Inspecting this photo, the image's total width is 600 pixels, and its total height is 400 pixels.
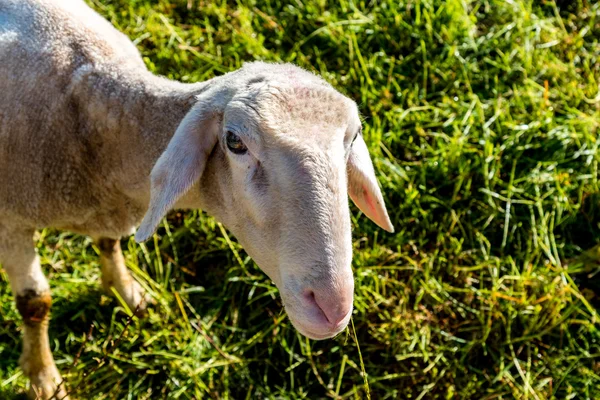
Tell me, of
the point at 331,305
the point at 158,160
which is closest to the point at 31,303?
the point at 158,160

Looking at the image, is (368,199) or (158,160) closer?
(158,160)

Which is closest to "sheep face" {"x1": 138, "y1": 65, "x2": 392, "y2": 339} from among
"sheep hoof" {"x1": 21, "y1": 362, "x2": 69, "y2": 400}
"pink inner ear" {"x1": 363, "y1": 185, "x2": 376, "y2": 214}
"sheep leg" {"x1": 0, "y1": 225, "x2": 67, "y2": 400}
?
"pink inner ear" {"x1": 363, "y1": 185, "x2": 376, "y2": 214}

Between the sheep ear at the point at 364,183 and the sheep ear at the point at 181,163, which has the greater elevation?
the sheep ear at the point at 181,163

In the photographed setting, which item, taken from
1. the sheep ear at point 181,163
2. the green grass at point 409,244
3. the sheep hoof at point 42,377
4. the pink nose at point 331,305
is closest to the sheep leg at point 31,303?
the sheep hoof at point 42,377

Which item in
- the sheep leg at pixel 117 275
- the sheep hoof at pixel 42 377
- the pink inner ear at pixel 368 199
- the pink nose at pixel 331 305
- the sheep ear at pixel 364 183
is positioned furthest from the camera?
the sheep leg at pixel 117 275

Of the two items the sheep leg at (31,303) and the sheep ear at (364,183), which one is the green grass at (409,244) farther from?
the sheep ear at (364,183)

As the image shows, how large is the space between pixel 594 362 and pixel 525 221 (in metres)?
0.99

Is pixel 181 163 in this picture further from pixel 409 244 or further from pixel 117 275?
pixel 409 244

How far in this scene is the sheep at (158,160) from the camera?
2727mm

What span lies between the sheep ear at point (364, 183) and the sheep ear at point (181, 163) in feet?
2.04

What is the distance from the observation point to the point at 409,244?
484 centimetres

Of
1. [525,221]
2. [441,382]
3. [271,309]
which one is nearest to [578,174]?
[525,221]

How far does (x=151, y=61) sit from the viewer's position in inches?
218

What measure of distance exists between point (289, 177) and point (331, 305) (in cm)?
49
